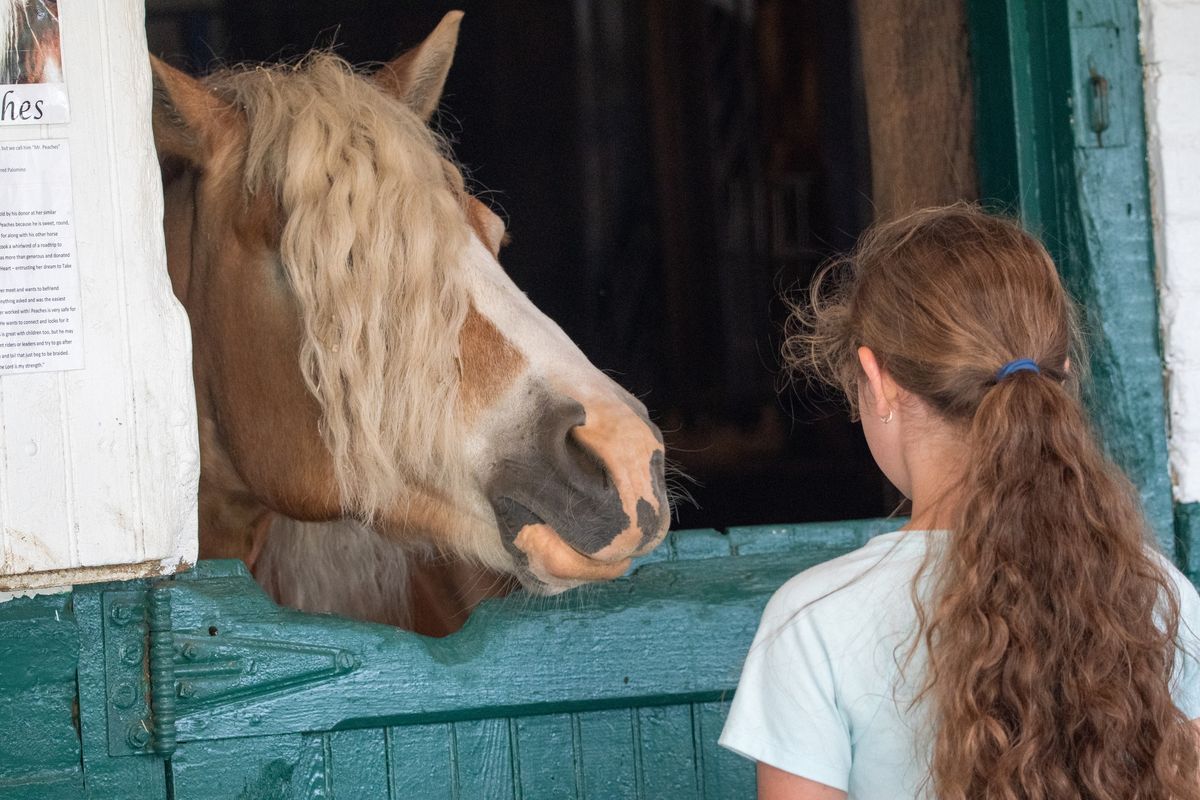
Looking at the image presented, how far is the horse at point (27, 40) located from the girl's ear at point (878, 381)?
1041 mm

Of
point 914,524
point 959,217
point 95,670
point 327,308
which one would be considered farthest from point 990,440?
point 95,670

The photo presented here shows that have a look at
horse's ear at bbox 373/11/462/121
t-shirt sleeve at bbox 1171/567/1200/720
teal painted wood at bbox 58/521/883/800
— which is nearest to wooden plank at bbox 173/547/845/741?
teal painted wood at bbox 58/521/883/800

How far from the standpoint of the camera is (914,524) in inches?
43.4

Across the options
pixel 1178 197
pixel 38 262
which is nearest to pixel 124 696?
pixel 38 262

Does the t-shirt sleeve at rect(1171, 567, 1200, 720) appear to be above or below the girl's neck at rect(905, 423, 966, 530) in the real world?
below

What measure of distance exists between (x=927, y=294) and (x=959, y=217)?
108mm

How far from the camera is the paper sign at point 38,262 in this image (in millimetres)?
1459

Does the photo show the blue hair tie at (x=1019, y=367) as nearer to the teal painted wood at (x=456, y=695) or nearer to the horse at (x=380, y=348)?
the horse at (x=380, y=348)

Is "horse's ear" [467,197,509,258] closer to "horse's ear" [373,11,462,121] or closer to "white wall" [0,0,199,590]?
"horse's ear" [373,11,462,121]

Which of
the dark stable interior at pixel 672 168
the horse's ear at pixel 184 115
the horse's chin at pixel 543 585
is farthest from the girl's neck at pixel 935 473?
the dark stable interior at pixel 672 168

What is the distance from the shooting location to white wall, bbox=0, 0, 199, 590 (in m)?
1.46

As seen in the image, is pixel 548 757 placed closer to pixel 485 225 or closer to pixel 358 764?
pixel 358 764

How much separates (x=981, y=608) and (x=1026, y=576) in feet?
0.17

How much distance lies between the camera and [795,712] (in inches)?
40.6
